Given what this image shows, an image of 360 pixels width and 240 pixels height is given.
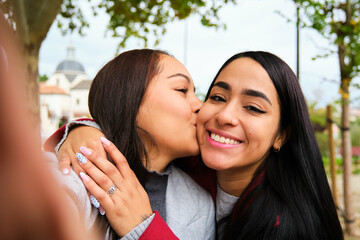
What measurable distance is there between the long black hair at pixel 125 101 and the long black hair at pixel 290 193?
731 mm

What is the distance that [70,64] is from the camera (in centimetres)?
8281

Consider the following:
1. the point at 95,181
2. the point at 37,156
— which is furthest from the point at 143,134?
the point at 37,156

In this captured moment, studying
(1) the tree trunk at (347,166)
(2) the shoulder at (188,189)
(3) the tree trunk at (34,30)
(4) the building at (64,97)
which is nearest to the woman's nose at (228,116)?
(2) the shoulder at (188,189)

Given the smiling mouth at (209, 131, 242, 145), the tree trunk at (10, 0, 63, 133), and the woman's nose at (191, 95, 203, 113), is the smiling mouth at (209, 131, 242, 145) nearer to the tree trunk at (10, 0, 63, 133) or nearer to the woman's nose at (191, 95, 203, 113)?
the woman's nose at (191, 95, 203, 113)

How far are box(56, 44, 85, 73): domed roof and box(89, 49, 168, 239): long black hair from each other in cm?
8447

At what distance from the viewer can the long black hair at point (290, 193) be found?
78.5 inches

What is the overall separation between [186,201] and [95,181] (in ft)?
2.33

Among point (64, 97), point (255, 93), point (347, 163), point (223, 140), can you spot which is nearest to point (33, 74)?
point (223, 140)

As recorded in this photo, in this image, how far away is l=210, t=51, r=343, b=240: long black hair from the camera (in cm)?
199

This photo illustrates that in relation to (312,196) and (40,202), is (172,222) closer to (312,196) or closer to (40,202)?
(312,196)

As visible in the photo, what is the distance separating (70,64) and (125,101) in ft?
285

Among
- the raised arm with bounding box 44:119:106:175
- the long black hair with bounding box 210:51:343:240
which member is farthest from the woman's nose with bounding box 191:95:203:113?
the raised arm with bounding box 44:119:106:175

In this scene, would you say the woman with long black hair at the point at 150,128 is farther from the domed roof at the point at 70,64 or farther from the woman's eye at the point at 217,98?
the domed roof at the point at 70,64

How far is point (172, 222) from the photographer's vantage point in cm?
185
